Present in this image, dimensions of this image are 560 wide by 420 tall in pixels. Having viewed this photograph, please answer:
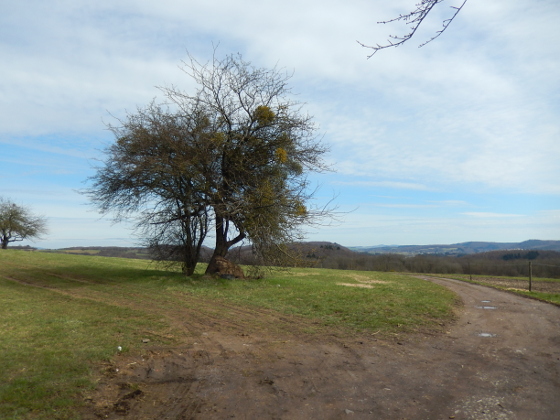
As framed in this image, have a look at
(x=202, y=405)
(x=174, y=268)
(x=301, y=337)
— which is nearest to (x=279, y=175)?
(x=174, y=268)

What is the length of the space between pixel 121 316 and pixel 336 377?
6205 millimetres

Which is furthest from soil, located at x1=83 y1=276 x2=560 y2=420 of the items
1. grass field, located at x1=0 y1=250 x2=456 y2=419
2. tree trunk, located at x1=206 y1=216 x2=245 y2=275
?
tree trunk, located at x1=206 y1=216 x2=245 y2=275

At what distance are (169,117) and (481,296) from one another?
14045 millimetres

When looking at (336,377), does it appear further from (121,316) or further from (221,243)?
(221,243)

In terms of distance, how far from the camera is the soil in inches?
184

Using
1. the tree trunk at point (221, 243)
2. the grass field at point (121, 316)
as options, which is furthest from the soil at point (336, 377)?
the tree trunk at point (221, 243)

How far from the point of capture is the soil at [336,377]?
15.4ft

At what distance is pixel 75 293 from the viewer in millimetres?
13312

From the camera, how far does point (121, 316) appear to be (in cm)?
989

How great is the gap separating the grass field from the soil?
0.45 meters

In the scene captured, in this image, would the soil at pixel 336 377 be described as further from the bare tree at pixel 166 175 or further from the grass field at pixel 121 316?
the bare tree at pixel 166 175

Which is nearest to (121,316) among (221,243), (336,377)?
(336,377)

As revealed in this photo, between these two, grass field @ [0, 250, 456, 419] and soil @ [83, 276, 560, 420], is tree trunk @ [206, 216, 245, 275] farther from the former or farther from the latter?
soil @ [83, 276, 560, 420]

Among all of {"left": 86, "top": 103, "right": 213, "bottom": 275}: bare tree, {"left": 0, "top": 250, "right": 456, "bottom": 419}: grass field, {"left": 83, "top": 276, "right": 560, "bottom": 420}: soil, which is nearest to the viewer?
{"left": 83, "top": 276, "right": 560, "bottom": 420}: soil
